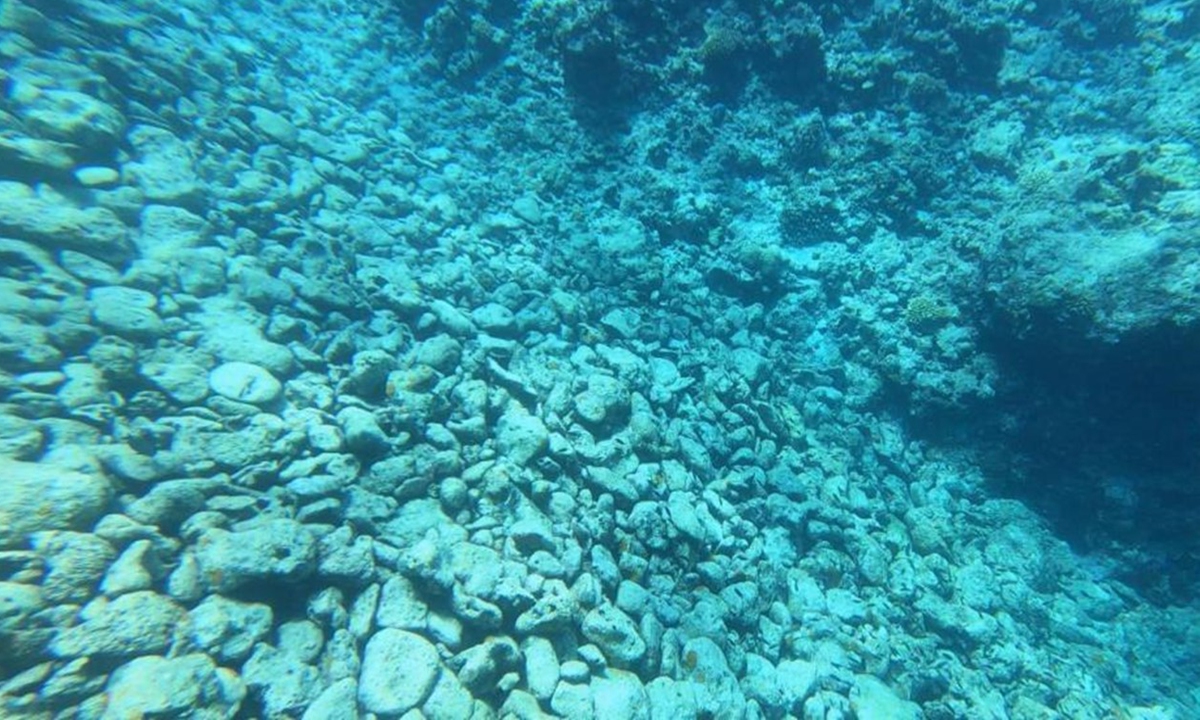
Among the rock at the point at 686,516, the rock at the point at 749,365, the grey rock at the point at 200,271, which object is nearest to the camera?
the grey rock at the point at 200,271

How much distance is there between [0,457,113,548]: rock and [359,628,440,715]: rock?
1802mm

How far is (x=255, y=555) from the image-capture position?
3.43 m

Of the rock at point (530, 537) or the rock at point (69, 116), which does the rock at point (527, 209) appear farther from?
the rock at point (530, 537)

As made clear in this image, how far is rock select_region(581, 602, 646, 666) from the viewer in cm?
416

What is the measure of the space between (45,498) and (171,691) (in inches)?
53.1

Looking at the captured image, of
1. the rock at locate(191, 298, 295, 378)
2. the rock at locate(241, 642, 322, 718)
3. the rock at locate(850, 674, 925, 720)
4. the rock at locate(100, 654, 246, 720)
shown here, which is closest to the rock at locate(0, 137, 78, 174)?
the rock at locate(191, 298, 295, 378)

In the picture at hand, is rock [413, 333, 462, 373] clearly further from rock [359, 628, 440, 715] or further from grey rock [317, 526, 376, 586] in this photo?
rock [359, 628, 440, 715]

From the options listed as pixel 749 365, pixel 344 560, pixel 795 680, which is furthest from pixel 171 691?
pixel 749 365

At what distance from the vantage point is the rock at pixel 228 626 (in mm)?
3104

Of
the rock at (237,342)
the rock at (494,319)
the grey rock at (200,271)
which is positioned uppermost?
the rock at (494,319)

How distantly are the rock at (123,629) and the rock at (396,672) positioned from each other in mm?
1056

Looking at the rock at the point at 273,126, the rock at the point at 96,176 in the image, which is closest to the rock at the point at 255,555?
the rock at the point at 96,176

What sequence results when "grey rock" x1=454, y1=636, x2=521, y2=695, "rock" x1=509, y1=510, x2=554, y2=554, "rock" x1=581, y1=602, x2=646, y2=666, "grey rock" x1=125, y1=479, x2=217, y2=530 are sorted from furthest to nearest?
"rock" x1=509, y1=510, x2=554, y2=554 < "rock" x1=581, y1=602, x2=646, y2=666 < "grey rock" x1=454, y1=636, x2=521, y2=695 < "grey rock" x1=125, y1=479, x2=217, y2=530

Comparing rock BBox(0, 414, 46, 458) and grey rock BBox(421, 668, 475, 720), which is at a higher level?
grey rock BBox(421, 668, 475, 720)
